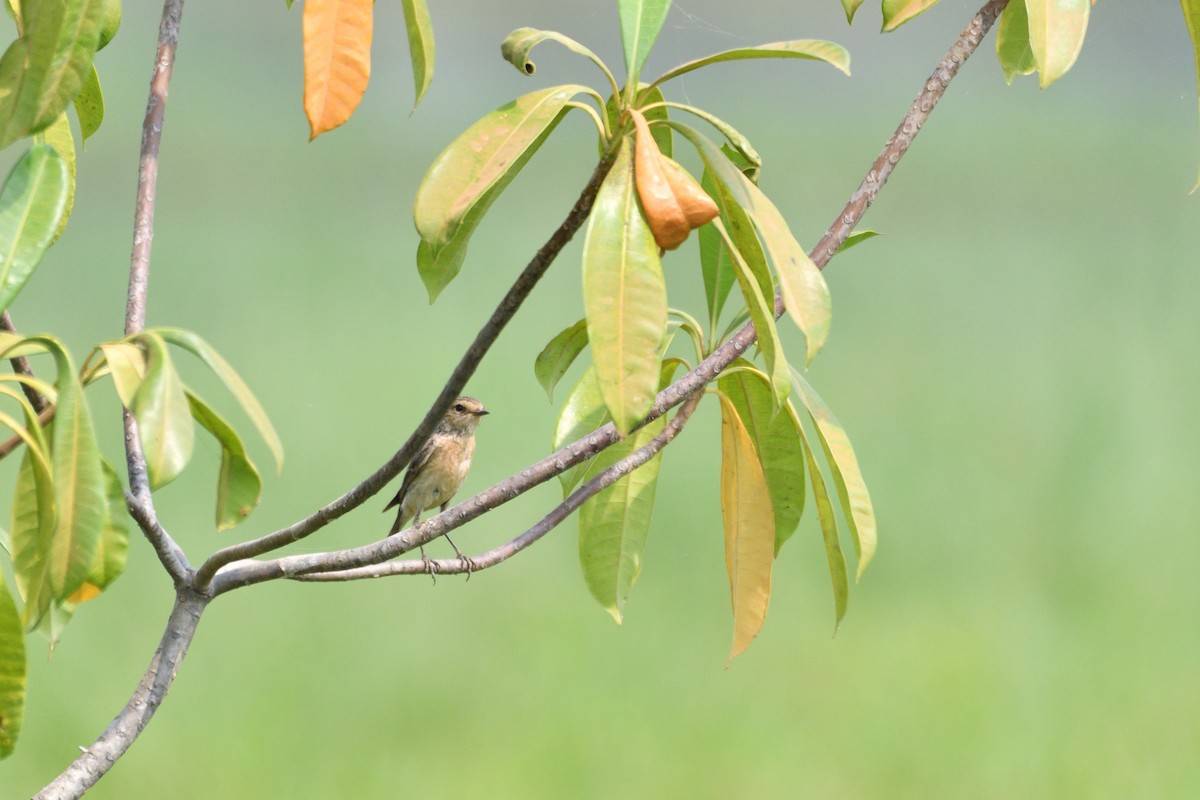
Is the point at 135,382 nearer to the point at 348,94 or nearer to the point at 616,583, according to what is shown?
the point at 348,94

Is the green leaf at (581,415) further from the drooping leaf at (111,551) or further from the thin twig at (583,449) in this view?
the drooping leaf at (111,551)

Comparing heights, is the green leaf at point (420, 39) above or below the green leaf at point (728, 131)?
above

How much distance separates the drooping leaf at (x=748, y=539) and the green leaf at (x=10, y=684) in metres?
0.63

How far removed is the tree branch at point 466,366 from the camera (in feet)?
2.33

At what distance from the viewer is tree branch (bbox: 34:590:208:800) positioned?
0.80 m

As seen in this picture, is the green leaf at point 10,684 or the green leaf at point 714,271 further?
the green leaf at point 714,271

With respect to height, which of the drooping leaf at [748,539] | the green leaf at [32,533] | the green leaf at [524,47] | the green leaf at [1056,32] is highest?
the green leaf at [524,47]

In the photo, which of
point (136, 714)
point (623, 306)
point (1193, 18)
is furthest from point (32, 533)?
point (1193, 18)

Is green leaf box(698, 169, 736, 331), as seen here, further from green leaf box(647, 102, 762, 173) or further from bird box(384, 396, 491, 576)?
bird box(384, 396, 491, 576)

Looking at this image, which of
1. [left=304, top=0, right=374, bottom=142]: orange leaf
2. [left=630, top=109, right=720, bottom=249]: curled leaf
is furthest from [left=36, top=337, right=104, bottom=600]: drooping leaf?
[left=630, top=109, right=720, bottom=249]: curled leaf

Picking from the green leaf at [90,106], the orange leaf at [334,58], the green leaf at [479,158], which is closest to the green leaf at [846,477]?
the green leaf at [479,158]

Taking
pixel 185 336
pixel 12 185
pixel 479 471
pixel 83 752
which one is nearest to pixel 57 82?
pixel 12 185

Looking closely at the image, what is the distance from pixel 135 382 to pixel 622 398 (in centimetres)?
26

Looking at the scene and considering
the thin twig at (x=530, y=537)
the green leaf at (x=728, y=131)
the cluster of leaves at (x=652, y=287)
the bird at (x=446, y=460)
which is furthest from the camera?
the bird at (x=446, y=460)
